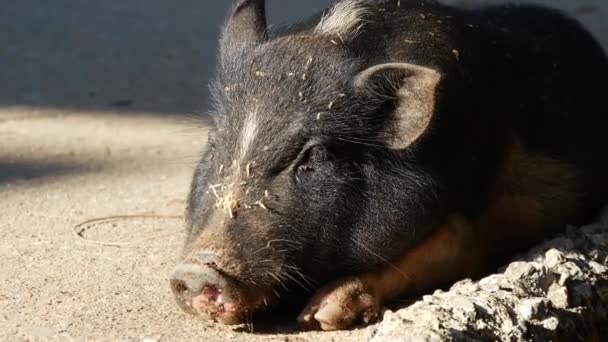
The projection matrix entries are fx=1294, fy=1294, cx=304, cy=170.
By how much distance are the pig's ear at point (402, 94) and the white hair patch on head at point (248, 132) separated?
34cm

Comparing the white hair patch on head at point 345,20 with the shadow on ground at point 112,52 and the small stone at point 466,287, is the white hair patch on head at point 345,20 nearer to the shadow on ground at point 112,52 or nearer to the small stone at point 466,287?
the small stone at point 466,287

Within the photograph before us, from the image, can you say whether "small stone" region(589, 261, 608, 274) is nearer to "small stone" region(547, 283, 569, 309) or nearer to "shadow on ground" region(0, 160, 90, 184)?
"small stone" region(547, 283, 569, 309)

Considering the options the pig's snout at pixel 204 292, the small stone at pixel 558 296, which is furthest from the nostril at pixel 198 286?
the small stone at pixel 558 296

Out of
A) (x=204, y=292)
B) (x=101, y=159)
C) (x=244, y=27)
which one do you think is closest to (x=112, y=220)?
(x=101, y=159)

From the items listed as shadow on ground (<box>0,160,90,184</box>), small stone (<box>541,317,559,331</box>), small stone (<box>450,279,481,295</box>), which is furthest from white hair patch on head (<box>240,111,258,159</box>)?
shadow on ground (<box>0,160,90,184</box>)

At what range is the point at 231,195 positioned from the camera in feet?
13.0

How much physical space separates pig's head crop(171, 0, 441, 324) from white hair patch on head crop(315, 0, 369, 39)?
0.07m

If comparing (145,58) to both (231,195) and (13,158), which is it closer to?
(13,158)

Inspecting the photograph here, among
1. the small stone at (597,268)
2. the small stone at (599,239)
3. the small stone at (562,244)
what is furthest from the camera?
the small stone at (599,239)

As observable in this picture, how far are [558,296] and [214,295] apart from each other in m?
1.12

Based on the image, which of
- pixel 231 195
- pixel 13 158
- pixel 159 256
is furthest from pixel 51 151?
pixel 231 195

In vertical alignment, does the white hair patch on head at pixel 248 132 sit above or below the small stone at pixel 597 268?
above

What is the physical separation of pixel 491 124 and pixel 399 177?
1.57 feet

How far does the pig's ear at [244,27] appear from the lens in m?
4.42
